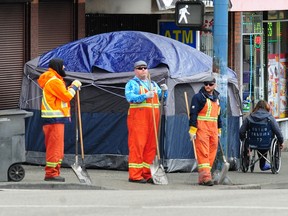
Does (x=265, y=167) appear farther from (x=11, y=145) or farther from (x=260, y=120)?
(x=11, y=145)

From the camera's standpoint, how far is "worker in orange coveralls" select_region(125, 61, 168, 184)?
17.3 metres

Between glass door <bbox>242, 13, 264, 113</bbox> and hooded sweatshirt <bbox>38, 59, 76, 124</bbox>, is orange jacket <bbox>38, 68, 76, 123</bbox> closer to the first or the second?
hooded sweatshirt <bbox>38, 59, 76, 124</bbox>

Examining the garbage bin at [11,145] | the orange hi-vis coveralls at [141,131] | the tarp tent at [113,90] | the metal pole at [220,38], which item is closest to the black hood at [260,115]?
the tarp tent at [113,90]

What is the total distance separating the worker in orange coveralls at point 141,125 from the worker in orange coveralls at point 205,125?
0.59 metres

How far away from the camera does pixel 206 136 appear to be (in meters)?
17.3

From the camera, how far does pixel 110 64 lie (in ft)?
63.9

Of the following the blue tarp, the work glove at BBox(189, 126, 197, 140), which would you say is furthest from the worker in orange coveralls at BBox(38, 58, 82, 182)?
the blue tarp

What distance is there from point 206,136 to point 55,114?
7.89 feet

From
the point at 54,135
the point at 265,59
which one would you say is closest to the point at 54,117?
the point at 54,135

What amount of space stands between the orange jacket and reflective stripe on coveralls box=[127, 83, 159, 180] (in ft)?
3.77

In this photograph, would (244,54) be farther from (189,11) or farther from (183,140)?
(189,11)

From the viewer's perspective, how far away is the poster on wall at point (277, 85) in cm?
2698
